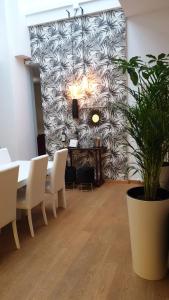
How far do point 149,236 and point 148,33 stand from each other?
3727 millimetres

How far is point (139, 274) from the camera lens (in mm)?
2068

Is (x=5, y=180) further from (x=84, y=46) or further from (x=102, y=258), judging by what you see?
(x=84, y=46)

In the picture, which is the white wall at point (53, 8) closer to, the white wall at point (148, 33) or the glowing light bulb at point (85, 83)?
the white wall at point (148, 33)

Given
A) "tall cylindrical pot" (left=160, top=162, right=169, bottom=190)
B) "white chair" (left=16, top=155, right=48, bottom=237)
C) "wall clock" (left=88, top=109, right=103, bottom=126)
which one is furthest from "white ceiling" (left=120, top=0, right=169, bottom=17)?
"white chair" (left=16, top=155, right=48, bottom=237)

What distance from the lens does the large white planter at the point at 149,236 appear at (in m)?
1.86

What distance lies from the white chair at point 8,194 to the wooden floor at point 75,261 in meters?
0.41

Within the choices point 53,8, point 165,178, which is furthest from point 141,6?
point 165,178

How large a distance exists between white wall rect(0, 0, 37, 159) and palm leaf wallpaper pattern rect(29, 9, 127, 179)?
39 cm

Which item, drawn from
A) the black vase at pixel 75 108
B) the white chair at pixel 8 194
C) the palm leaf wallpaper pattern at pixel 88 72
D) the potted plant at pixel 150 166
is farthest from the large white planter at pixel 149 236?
the black vase at pixel 75 108

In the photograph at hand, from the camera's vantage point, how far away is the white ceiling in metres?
3.77

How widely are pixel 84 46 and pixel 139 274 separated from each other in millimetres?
4113

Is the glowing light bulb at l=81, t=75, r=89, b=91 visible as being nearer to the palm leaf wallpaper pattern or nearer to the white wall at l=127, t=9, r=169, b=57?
the palm leaf wallpaper pattern

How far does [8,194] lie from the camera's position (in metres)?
2.40

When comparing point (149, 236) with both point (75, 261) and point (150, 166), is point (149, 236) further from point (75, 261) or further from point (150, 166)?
point (75, 261)
